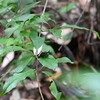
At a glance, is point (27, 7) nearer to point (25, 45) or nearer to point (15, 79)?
point (25, 45)

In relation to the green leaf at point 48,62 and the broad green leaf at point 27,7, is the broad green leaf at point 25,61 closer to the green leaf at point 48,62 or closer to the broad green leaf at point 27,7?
the green leaf at point 48,62

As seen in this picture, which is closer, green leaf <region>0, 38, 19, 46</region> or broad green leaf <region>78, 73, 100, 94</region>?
broad green leaf <region>78, 73, 100, 94</region>

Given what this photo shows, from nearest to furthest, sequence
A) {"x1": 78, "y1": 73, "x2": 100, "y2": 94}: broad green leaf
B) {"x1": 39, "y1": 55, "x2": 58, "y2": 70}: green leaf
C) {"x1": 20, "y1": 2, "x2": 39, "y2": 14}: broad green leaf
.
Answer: {"x1": 78, "y1": 73, "x2": 100, "y2": 94}: broad green leaf → {"x1": 39, "y1": 55, "x2": 58, "y2": 70}: green leaf → {"x1": 20, "y1": 2, "x2": 39, "y2": 14}: broad green leaf

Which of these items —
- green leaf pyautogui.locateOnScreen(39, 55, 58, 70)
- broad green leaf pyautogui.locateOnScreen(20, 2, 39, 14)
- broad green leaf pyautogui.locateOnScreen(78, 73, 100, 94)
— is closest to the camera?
broad green leaf pyautogui.locateOnScreen(78, 73, 100, 94)

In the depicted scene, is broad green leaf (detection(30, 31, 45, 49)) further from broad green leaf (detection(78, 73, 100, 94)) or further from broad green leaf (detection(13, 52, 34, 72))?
broad green leaf (detection(78, 73, 100, 94))

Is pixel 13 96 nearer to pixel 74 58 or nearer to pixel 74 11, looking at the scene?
pixel 74 58

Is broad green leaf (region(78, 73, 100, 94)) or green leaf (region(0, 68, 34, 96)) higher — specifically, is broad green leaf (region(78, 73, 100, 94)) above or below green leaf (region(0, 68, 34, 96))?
above

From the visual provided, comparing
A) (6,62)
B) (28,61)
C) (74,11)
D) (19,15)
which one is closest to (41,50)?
(28,61)

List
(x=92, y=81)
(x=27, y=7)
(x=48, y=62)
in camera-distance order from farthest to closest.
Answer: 1. (x=27, y=7)
2. (x=48, y=62)
3. (x=92, y=81)

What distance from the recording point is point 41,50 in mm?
1280

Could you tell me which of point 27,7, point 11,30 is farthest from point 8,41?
point 27,7

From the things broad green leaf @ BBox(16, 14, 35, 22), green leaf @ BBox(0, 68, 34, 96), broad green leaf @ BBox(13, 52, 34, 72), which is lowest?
green leaf @ BBox(0, 68, 34, 96)

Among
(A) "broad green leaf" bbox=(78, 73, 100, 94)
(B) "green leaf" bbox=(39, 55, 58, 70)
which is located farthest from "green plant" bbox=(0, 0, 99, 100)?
(A) "broad green leaf" bbox=(78, 73, 100, 94)

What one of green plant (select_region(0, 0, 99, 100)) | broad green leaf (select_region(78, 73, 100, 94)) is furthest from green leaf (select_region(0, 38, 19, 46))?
broad green leaf (select_region(78, 73, 100, 94))
